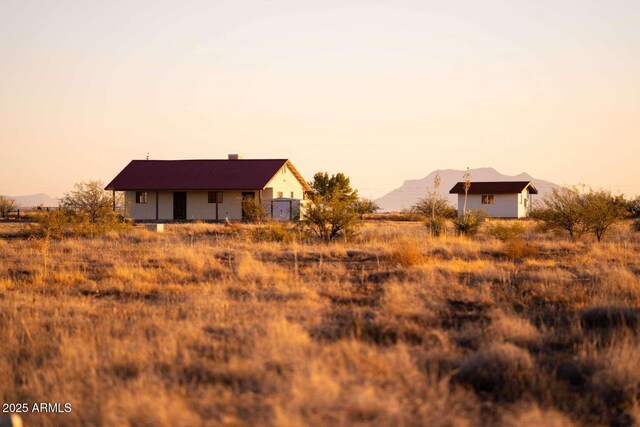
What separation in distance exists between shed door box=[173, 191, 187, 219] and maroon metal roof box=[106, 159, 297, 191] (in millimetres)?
979

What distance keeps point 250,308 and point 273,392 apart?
11.8ft

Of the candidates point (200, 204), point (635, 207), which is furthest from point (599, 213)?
point (200, 204)

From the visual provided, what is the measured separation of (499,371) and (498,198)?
52.6 meters

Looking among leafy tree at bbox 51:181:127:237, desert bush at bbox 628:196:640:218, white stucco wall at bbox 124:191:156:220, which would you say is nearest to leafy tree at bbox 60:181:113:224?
leafy tree at bbox 51:181:127:237

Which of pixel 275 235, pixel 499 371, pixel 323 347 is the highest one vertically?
pixel 275 235

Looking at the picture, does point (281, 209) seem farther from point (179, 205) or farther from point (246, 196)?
point (179, 205)

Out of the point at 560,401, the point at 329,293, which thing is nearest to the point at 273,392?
the point at 560,401

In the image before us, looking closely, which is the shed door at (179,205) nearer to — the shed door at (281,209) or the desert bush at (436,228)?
the shed door at (281,209)

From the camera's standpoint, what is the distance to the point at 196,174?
4841cm

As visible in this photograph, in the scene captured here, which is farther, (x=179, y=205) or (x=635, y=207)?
(x=179, y=205)

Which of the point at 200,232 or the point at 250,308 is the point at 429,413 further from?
the point at 200,232

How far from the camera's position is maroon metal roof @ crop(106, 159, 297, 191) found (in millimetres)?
46438

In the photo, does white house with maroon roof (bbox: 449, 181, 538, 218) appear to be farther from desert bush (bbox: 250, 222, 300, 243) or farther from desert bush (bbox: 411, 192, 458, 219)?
desert bush (bbox: 250, 222, 300, 243)

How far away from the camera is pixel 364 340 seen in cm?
758
